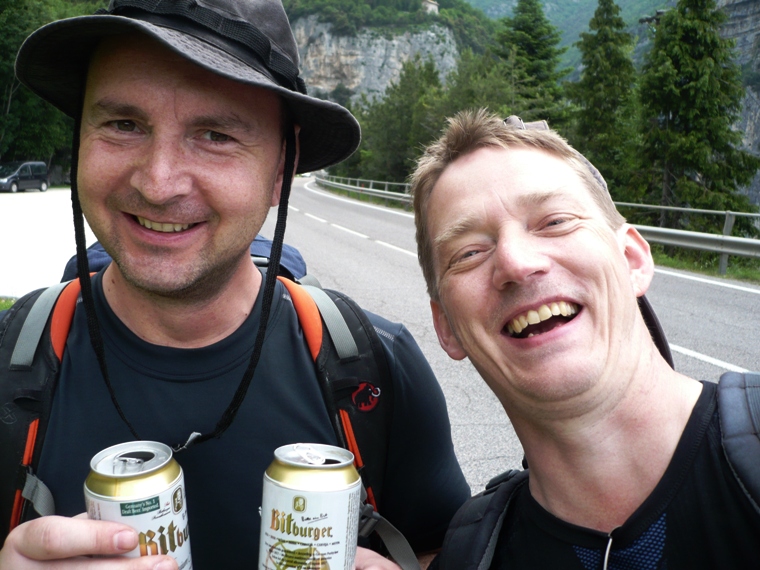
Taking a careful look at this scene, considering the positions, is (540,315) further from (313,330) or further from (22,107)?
(22,107)

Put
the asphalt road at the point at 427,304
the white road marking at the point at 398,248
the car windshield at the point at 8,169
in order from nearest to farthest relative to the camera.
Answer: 1. the asphalt road at the point at 427,304
2. the white road marking at the point at 398,248
3. the car windshield at the point at 8,169

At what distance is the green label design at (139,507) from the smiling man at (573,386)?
2.34 ft

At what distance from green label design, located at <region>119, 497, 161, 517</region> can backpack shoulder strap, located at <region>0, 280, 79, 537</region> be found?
0.41 metres

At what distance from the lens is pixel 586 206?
1664mm

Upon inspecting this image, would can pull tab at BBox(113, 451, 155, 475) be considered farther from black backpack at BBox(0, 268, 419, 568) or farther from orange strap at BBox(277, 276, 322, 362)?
orange strap at BBox(277, 276, 322, 362)

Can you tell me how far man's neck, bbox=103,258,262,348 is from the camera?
1.62m

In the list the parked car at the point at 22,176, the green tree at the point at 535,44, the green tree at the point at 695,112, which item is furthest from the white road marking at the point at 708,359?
the green tree at the point at 535,44

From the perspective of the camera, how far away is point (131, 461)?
1.25 m

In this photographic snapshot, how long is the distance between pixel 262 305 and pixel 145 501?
0.62 metres

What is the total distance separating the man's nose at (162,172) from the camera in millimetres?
1469

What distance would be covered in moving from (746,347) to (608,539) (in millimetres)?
5253

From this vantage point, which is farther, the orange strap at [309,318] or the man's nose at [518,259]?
the orange strap at [309,318]

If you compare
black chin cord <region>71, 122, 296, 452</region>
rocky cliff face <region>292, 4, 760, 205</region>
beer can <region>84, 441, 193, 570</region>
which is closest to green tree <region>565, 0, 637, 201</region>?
black chin cord <region>71, 122, 296, 452</region>

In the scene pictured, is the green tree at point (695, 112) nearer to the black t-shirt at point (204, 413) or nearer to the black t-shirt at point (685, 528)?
the black t-shirt at point (685, 528)
